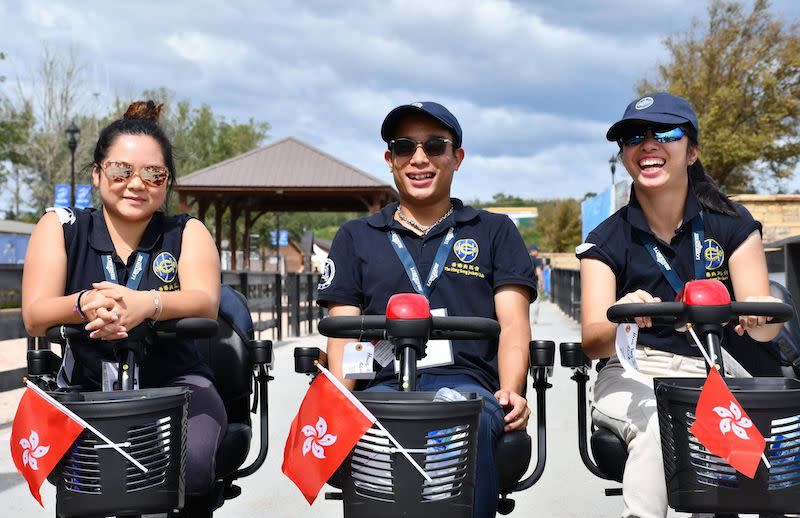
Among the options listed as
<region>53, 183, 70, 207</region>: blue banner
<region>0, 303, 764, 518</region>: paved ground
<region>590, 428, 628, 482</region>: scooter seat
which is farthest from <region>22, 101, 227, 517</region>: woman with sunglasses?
<region>53, 183, 70, 207</region>: blue banner

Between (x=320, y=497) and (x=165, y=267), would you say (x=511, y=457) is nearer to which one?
(x=165, y=267)

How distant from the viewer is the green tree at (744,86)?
27.9 meters

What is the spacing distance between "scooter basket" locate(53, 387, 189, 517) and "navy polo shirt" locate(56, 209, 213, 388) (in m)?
0.65

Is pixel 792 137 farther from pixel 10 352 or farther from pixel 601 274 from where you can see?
pixel 601 274

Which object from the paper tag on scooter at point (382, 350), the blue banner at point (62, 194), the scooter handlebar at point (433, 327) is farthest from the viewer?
the blue banner at point (62, 194)

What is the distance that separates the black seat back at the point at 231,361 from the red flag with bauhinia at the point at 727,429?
5.68 ft

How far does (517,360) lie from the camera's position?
288 cm

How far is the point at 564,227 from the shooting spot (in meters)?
67.8

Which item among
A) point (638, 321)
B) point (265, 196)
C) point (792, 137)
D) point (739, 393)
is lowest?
point (739, 393)

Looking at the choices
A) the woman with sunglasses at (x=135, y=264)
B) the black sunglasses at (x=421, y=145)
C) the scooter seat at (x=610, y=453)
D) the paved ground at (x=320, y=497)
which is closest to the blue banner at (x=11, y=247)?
the paved ground at (x=320, y=497)

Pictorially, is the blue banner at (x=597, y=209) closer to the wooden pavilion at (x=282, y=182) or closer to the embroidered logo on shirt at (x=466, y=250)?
the wooden pavilion at (x=282, y=182)

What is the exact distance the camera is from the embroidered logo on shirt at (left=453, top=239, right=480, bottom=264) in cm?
300

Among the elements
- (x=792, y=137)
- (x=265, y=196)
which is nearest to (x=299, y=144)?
(x=265, y=196)

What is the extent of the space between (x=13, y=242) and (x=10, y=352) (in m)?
18.2
